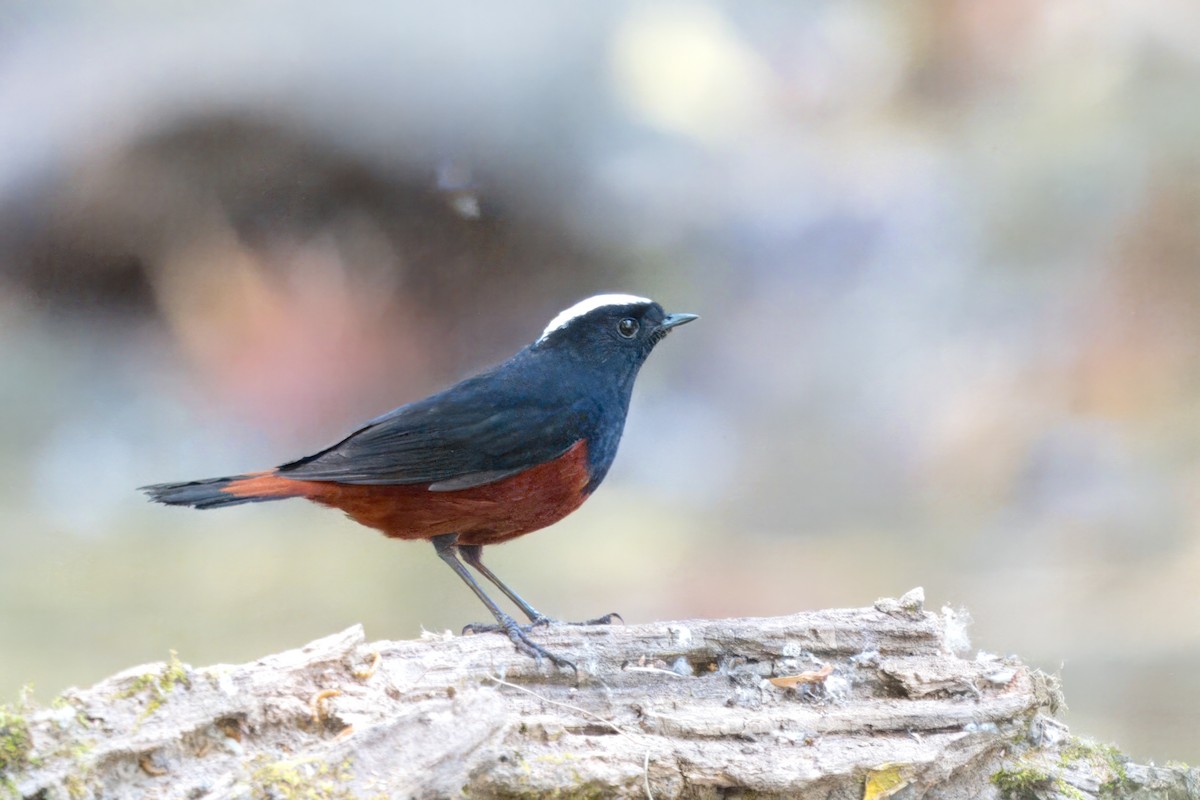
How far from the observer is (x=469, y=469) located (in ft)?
10.1

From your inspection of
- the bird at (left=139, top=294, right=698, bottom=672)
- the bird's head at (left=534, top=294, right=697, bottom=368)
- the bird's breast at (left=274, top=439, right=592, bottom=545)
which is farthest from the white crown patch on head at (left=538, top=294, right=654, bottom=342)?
the bird's breast at (left=274, top=439, right=592, bottom=545)

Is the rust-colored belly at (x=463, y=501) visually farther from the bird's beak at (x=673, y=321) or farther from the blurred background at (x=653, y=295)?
the blurred background at (x=653, y=295)

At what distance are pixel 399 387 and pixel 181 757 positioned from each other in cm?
302

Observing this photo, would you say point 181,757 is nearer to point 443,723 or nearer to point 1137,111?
point 443,723

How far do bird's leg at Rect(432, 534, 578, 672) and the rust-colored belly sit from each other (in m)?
0.06

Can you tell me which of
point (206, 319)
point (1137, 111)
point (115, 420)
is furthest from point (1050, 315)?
point (115, 420)

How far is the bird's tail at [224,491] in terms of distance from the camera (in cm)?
289

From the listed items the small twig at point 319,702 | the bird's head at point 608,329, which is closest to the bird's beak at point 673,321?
the bird's head at point 608,329

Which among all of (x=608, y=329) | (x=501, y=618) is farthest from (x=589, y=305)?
(x=501, y=618)

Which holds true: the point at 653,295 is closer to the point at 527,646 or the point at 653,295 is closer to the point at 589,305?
the point at 589,305

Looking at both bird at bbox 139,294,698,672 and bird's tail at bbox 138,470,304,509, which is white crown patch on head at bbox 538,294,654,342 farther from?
bird's tail at bbox 138,470,304,509

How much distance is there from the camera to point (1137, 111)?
5148mm

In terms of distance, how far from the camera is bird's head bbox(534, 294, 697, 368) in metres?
3.50

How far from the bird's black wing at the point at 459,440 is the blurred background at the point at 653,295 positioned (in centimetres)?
159
